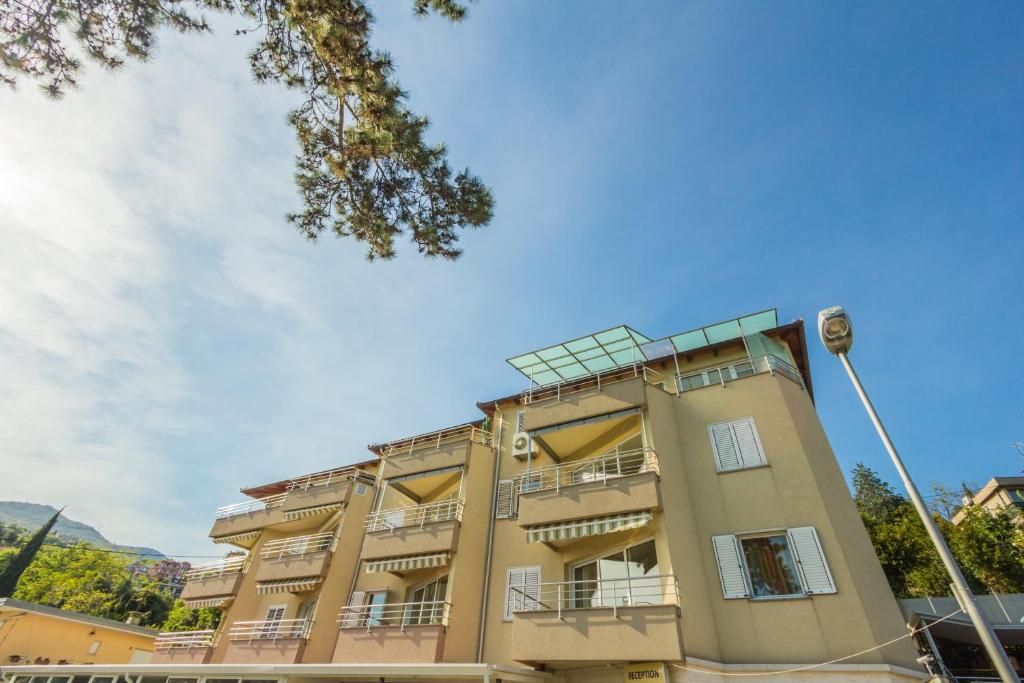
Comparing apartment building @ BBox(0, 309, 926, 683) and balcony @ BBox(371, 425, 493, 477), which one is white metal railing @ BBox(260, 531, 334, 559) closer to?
apartment building @ BBox(0, 309, 926, 683)

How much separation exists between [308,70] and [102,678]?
84.2 feet

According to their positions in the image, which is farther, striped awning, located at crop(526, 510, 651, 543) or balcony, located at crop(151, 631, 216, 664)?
balcony, located at crop(151, 631, 216, 664)

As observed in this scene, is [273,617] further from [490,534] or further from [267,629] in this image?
[490,534]

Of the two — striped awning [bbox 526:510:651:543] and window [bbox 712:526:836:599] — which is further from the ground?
striped awning [bbox 526:510:651:543]

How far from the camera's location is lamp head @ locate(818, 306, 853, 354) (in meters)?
6.55

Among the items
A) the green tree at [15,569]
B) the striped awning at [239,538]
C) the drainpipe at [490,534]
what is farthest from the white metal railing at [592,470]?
the green tree at [15,569]

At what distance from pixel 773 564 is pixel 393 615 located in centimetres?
1417

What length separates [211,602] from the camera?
24703 millimetres

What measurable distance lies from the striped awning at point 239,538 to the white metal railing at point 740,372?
2494 centimetres

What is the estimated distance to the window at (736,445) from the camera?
14609 millimetres

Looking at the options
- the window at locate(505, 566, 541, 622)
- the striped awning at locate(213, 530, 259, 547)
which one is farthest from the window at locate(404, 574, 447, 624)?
the striped awning at locate(213, 530, 259, 547)

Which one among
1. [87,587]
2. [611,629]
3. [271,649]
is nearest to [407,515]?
[271,649]

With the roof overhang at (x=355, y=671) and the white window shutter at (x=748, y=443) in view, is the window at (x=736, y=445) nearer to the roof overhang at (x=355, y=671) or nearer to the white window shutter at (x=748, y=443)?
the white window shutter at (x=748, y=443)

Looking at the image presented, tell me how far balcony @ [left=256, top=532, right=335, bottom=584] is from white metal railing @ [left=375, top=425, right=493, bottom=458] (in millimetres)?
4871
